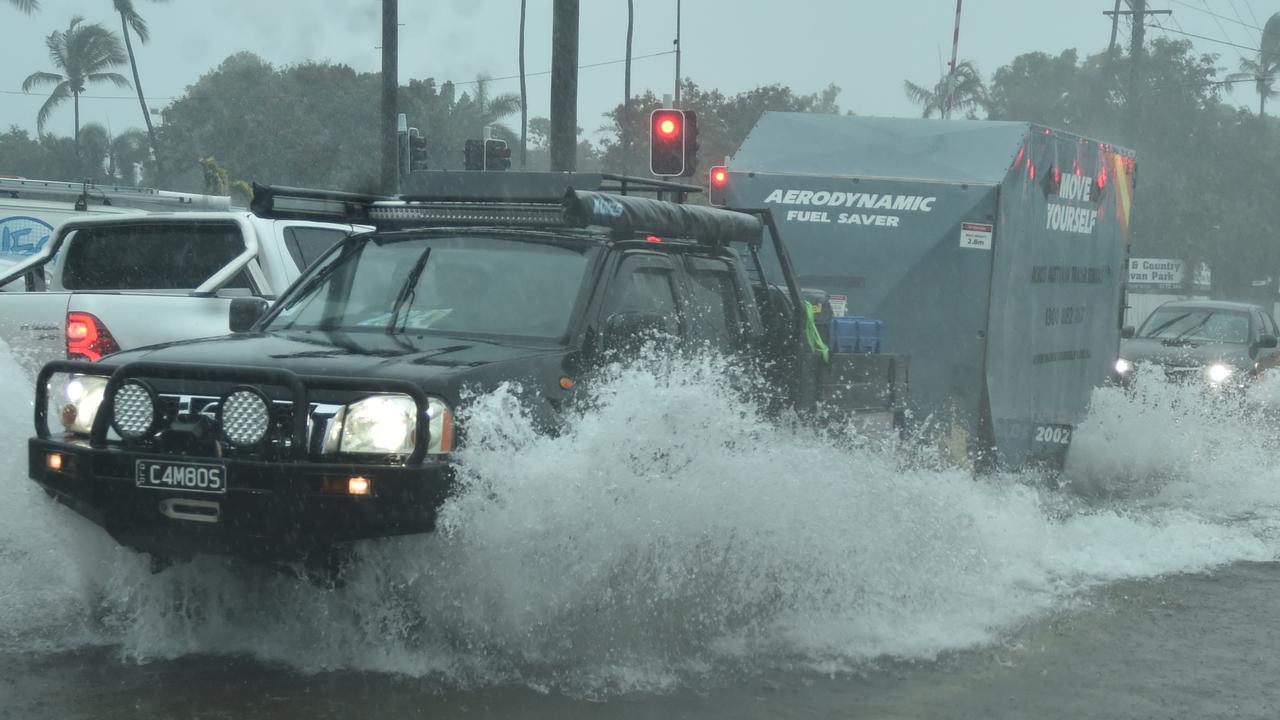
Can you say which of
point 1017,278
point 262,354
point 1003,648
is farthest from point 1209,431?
point 262,354

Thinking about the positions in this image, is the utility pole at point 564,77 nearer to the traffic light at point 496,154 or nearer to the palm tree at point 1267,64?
the traffic light at point 496,154

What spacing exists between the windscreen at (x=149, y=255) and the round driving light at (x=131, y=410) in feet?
13.6

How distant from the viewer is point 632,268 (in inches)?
258

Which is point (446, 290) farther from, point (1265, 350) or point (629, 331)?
point (1265, 350)

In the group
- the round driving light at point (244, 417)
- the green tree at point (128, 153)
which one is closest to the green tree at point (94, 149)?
the green tree at point (128, 153)

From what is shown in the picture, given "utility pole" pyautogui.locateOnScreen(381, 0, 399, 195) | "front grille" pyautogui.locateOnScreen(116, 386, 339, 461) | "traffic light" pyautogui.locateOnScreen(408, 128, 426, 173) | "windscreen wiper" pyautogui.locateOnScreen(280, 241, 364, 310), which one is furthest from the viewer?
"utility pole" pyautogui.locateOnScreen(381, 0, 399, 195)

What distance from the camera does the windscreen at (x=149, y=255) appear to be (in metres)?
9.55

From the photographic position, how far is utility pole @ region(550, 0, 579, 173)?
14719mm

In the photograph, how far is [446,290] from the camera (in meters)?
6.40

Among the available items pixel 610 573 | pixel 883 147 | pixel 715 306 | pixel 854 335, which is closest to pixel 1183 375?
pixel 883 147

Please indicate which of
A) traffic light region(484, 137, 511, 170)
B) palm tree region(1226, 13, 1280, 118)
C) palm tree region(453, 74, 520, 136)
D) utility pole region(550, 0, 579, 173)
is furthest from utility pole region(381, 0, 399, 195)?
palm tree region(1226, 13, 1280, 118)

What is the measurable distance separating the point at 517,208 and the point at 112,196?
10175 mm

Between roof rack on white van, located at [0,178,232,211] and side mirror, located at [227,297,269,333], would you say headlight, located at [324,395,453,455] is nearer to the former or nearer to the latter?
side mirror, located at [227,297,269,333]

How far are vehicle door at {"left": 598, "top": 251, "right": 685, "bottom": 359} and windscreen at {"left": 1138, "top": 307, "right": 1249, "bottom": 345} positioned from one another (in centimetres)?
1363
